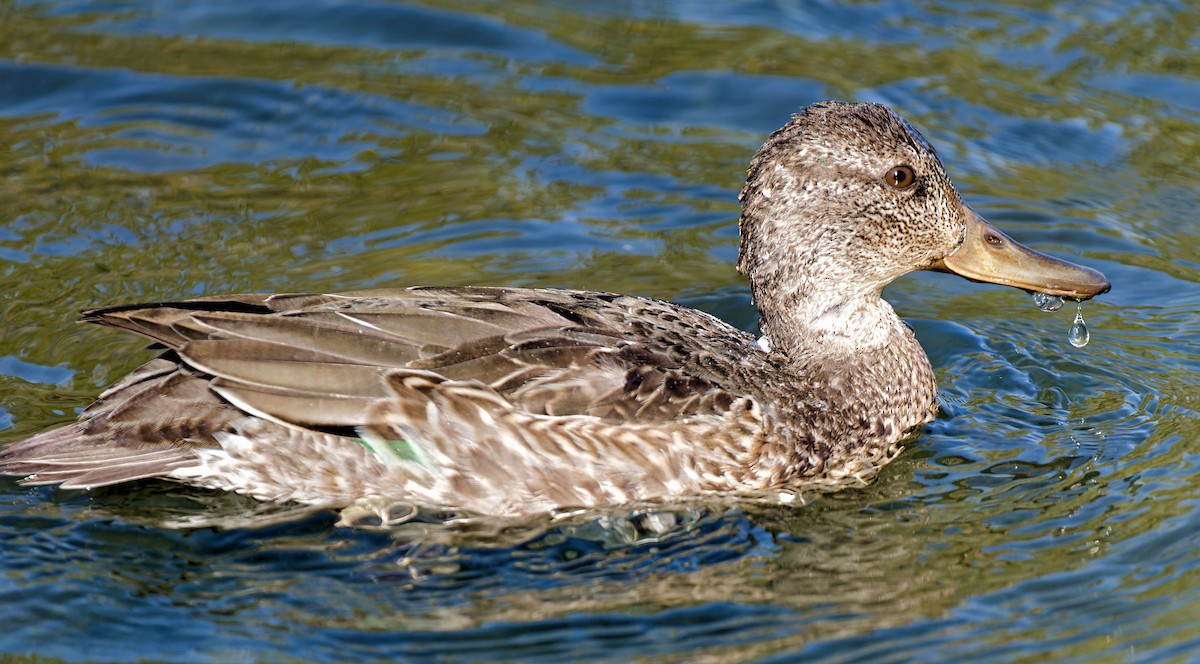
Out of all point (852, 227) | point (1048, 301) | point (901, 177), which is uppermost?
point (901, 177)

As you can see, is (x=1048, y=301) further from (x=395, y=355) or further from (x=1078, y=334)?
(x=395, y=355)

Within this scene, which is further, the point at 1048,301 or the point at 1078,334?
the point at 1078,334

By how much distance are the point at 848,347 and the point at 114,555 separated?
11.8 feet

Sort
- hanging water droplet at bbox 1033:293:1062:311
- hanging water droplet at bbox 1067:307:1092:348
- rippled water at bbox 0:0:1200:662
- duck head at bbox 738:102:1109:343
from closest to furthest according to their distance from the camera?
rippled water at bbox 0:0:1200:662, duck head at bbox 738:102:1109:343, hanging water droplet at bbox 1033:293:1062:311, hanging water droplet at bbox 1067:307:1092:348

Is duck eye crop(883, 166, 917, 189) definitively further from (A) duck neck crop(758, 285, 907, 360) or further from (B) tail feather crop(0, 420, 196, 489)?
(B) tail feather crop(0, 420, 196, 489)

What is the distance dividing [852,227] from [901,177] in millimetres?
338

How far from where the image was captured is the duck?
6516 mm

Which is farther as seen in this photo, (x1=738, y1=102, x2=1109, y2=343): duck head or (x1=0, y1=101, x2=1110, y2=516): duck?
(x1=738, y1=102, x2=1109, y2=343): duck head

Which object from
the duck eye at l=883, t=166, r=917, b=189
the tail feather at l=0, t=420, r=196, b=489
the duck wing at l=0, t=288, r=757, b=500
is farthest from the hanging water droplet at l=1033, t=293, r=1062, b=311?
the tail feather at l=0, t=420, r=196, b=489

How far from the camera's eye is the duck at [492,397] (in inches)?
257

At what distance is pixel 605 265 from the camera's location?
361 inches

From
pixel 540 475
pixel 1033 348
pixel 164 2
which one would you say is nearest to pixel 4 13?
pixel 164 2

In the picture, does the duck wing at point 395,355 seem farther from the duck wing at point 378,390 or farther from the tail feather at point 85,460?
the tail feather at point 85,460

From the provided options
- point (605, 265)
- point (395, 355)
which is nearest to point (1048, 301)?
point (605, 265)
